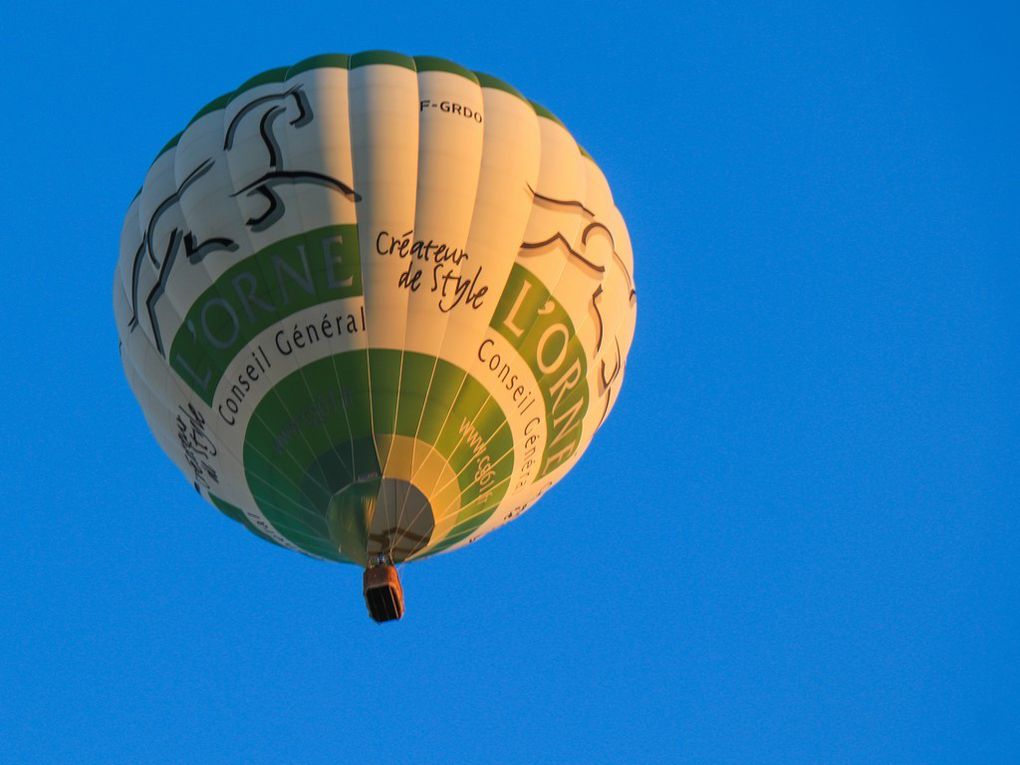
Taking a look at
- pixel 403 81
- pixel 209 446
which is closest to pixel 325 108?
pixel 403 81

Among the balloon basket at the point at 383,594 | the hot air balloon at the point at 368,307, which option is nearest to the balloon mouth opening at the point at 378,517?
the hot air balloon at the point at 368,307

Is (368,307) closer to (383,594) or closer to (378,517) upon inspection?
(378,517)

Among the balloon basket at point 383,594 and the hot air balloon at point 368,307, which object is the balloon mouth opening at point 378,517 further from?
the balloon basket at point 383,594

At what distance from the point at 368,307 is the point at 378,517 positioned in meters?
1.70

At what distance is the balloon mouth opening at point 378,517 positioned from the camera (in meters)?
13.6

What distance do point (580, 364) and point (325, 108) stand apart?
3096mm

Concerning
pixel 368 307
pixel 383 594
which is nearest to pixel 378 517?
pixel 383 594

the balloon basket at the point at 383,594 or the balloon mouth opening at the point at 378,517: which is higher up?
the balloon mouth opening at the point at 378,517

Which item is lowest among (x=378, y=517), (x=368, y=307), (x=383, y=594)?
(x=383, y=594)

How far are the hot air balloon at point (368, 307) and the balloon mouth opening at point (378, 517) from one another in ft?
0.05

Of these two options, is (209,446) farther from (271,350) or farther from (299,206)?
(299,206)

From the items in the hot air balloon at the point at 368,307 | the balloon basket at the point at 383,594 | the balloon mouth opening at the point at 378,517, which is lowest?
the balloon basket at the point at 383,594

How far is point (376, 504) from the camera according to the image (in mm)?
13648

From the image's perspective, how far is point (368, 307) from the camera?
13.7 meters
